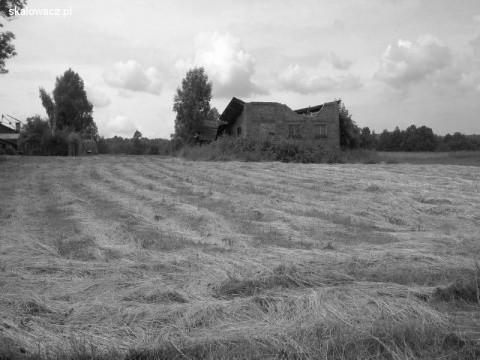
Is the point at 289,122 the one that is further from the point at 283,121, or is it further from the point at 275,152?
the point at 275,152

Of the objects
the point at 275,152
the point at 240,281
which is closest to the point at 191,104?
the point at 275,152

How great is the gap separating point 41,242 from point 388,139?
10643cm

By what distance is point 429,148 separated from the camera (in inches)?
3925

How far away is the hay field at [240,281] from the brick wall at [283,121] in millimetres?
26948

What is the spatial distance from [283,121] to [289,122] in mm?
549

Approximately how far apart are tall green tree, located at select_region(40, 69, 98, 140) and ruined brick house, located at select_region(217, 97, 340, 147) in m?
32.2

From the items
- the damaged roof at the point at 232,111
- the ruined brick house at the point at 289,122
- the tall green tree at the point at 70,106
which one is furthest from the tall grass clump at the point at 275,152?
the tall green tree at the point at 70,106

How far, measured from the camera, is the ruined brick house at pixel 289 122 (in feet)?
121

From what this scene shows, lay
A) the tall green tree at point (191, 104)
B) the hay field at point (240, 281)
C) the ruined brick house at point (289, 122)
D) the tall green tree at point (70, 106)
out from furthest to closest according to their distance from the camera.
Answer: the tall green tree at point (70, 106)
the tall green tree at point (191, 104)
the ruined brick house at point (289, 122)
the hay field at point (240, 281)

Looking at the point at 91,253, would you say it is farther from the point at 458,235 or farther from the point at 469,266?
the point at 458,235

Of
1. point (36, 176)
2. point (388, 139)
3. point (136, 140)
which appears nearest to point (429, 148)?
point (388, 139)

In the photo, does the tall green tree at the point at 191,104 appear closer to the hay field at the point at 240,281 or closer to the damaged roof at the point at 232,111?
the damaged roof at the point at 232,111

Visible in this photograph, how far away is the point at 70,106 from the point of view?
61.3 m

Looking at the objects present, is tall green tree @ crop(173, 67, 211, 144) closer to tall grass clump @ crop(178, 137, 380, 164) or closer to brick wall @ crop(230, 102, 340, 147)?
brick wall @ crop(230, 102, 340, 147)
